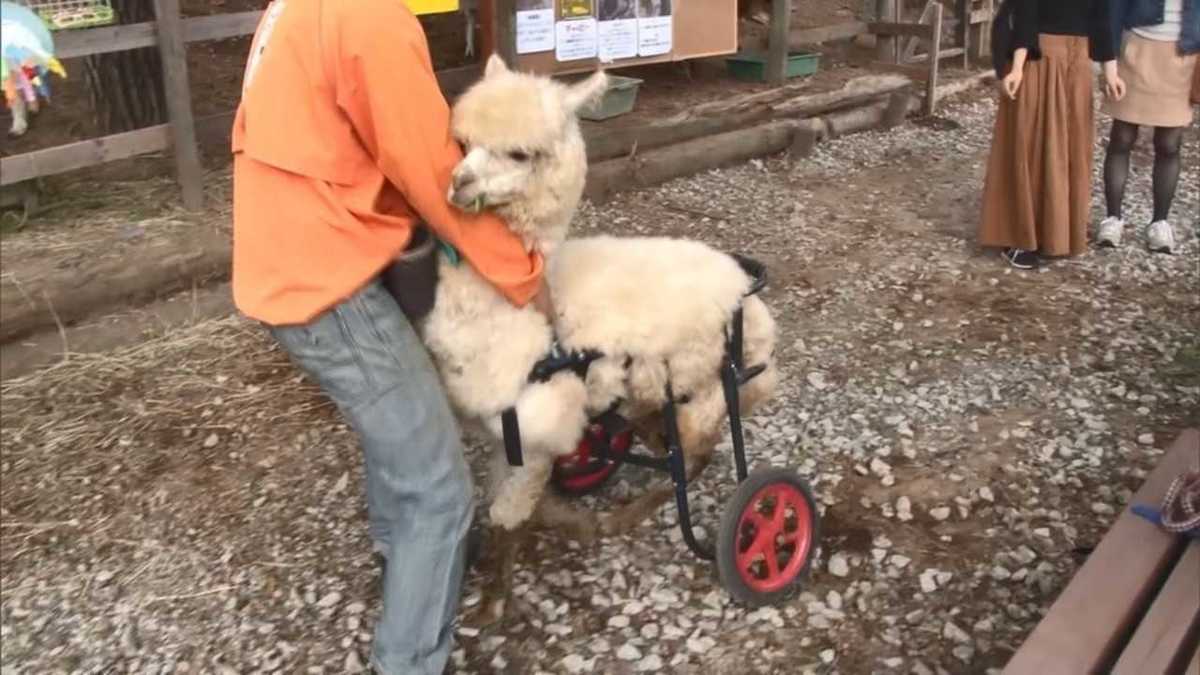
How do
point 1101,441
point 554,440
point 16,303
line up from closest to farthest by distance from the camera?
point 554,440
point 1101,441
point 16,303

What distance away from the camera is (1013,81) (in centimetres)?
580

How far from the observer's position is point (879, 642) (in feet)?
10.3

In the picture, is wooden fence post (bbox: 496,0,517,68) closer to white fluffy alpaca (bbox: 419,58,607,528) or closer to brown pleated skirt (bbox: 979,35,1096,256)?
brown pleated skirt (bbox: 979,35,1096,256)

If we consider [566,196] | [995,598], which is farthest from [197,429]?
[995,598]

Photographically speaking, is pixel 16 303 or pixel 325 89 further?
pixel 16 303

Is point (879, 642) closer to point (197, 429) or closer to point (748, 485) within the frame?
point (748, 485)

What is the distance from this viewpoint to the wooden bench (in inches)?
93.4

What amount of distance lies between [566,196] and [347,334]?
0.60 m

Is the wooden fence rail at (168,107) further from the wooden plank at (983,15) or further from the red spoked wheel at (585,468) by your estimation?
the wooden plank at (983,15)

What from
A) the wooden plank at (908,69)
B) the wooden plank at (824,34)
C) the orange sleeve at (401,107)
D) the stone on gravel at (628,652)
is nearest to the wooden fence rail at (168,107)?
the orange sleeve at (401,107)

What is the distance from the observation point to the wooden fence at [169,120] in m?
5.03

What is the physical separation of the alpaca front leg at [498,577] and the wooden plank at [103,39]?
329cm

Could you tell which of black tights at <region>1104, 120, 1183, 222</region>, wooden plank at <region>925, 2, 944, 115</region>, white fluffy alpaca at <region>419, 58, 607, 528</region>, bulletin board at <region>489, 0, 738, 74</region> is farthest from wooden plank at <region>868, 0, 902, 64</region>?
white fluffy alpaca at <region>419, 58, 607, 528</region>

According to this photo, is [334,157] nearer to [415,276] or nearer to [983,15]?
[415,276]
